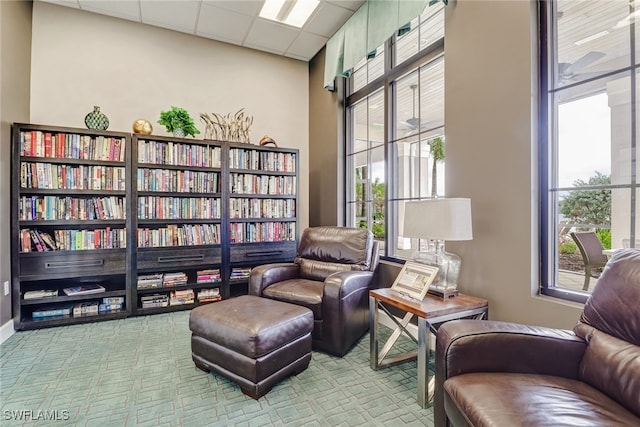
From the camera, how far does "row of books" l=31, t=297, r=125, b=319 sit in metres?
2.86

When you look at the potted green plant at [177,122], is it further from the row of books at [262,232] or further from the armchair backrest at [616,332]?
the armchair backrest at [616,332]

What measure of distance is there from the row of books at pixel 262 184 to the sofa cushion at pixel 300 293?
1370 mm

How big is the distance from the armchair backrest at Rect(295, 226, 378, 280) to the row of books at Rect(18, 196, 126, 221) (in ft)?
6.22

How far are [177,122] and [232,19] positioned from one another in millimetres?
1278

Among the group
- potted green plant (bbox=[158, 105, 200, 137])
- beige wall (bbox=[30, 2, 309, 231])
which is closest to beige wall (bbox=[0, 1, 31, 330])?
beige wall (bbox=[30, 2, 309, 231])

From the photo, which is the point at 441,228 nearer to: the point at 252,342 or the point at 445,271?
the point at 445,271

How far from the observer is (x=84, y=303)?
307 cm

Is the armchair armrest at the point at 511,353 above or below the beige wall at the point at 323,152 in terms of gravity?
below

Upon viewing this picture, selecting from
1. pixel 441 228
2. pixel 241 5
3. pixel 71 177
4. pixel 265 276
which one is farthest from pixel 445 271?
pixel 71 177

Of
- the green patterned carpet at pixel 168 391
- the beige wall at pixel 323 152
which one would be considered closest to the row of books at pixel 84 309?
the green patterned carpet at pixel 168 391

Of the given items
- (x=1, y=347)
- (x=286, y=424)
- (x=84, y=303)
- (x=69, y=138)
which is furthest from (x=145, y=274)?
(x=286, y=424)

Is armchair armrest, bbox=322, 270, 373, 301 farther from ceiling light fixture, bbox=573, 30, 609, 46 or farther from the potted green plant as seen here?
the potted green plant

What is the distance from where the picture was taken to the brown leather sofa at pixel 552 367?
1003mm

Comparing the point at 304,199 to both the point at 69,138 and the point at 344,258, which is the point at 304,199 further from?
the point at 69,138
